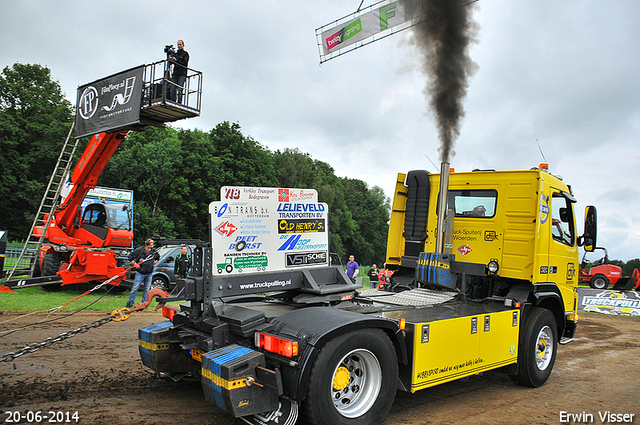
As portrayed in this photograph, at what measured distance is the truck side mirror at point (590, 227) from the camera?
698 cm

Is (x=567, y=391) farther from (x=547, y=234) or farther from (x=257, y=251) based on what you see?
(x=257, y=251)

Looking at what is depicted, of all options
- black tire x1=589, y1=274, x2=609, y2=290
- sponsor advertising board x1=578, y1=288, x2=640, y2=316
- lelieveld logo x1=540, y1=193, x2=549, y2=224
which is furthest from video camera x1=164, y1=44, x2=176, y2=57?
black tire x1=589, y1=274, x2=609, y2=290

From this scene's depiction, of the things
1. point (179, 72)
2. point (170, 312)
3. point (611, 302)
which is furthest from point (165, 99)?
point (611, 302)

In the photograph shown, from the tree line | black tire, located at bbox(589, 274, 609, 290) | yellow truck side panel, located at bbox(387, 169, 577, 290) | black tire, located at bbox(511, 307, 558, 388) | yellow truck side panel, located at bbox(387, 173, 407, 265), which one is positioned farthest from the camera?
the tree line

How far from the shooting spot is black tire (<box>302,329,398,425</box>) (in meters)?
3.80

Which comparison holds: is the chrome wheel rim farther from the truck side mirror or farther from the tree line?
the tree line

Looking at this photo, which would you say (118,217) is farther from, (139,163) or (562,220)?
(139,163)

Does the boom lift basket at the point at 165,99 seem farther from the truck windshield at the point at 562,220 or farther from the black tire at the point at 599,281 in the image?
the black tire at the point at 599,281

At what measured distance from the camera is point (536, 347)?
6273 millimetres

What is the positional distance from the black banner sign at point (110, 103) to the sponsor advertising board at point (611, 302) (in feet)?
51.7

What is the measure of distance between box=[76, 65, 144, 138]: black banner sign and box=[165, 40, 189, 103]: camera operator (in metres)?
0.78

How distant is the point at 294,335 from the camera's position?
12.9 feet

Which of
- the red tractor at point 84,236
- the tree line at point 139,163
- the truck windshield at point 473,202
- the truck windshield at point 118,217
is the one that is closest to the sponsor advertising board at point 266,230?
the truck windshield at point 473,202

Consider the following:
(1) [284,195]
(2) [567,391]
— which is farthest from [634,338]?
(1) [284,195]
